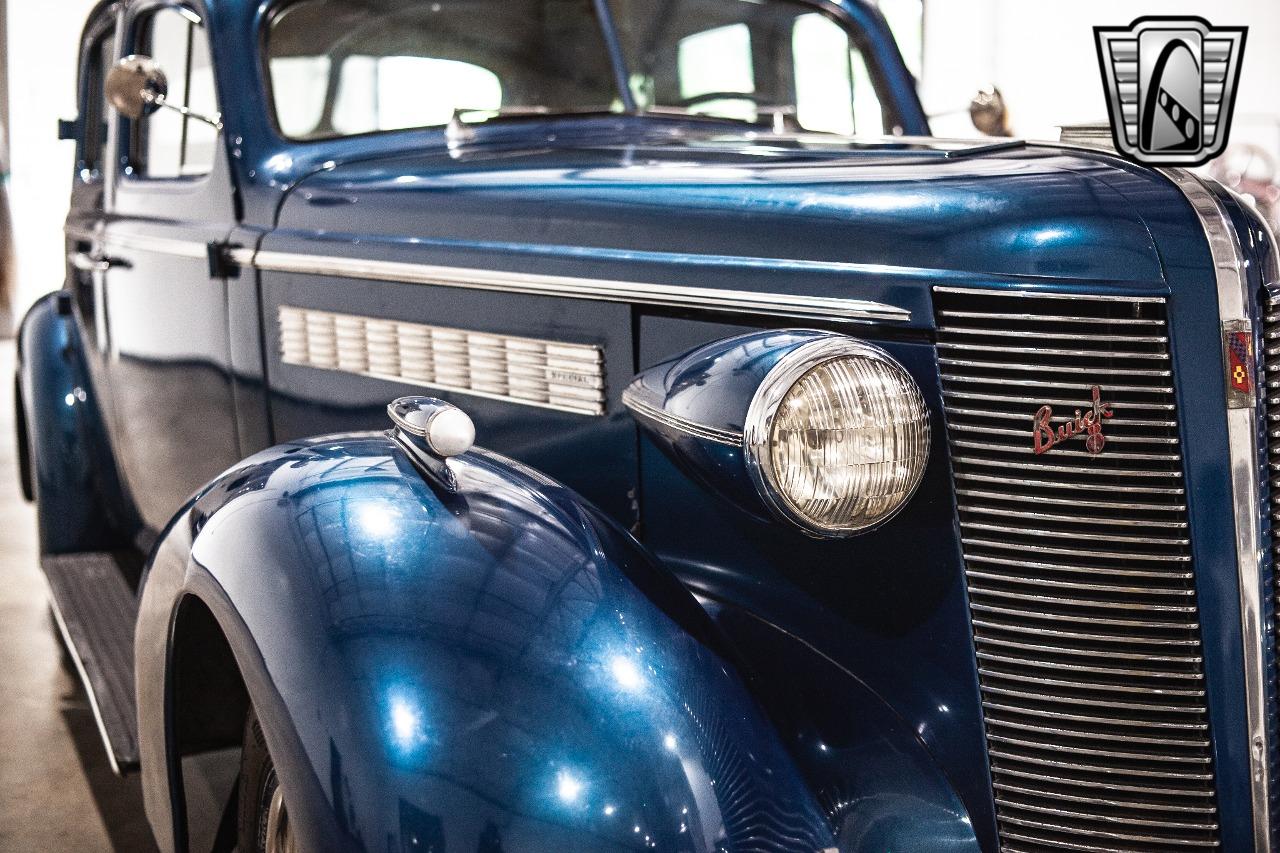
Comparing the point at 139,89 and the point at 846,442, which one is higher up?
the point at 139,89

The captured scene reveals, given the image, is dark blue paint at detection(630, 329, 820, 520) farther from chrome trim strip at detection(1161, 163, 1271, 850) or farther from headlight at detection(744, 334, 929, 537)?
chrome trim strip at detection(1161, 163, 1271, 850)

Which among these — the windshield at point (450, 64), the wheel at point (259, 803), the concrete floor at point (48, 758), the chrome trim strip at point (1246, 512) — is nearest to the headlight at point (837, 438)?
the chrome trim strip at point (1246, 512)

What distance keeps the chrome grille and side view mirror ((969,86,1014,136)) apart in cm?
161

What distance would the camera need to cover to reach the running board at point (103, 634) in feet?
7.39

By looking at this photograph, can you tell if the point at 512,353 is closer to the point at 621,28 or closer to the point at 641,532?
the point at 641,532

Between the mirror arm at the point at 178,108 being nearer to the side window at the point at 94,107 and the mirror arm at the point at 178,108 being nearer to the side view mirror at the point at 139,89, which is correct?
the side view mirror at the point at 139,89

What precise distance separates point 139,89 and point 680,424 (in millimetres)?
1541

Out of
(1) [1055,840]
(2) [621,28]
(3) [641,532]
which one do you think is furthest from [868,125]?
(1) [1055,840]

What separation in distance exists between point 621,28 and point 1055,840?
167cm

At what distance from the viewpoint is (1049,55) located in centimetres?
800

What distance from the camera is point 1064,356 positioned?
4.39 feet

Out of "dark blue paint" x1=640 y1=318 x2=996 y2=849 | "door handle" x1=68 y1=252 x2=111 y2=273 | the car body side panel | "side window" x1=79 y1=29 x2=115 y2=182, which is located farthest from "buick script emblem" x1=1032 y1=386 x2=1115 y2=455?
"side window" x1=79 y1=29 x2=115 y2=182

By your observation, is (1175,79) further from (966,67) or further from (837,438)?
(966,67)

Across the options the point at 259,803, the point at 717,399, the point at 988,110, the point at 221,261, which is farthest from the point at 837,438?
the point at 988,110
